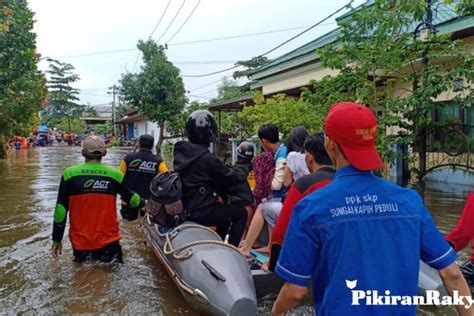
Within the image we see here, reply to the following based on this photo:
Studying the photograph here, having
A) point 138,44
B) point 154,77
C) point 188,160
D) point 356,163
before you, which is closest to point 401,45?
point 188,160

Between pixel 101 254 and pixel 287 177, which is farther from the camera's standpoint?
pixel 101 254

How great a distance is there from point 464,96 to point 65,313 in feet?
29.6

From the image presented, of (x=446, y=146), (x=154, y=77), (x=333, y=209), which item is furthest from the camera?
(x=154, y=77)

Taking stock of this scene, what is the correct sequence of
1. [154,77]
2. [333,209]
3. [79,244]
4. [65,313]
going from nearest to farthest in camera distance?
[333,209] → [65,313] → [79,244] → [154,77]

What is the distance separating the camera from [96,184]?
5066mm

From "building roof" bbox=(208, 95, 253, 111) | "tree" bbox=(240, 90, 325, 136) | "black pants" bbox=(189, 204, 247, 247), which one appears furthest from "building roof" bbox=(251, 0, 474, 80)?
"black pants" bbox=(189, 204, 247, 247)

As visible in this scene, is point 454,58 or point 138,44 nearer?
point 454,58

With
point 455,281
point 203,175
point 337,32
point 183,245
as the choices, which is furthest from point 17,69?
point 455,281

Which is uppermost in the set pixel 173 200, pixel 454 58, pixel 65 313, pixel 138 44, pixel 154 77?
pixel 138 44

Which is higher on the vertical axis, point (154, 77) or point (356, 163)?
point (154, 77)

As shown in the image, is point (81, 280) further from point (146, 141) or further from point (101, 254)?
point (146, 141)

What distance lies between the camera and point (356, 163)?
1894 millimetres

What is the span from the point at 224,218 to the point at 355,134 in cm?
320

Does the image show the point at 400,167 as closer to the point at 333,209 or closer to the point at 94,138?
the point at 94,138
